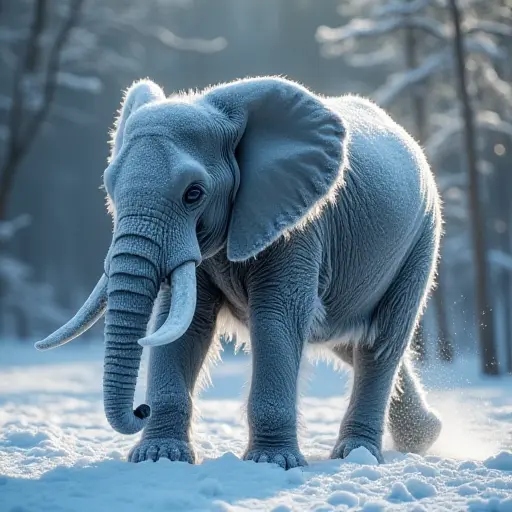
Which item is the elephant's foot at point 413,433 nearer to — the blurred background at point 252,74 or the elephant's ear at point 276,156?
the blurred background at point 252,74

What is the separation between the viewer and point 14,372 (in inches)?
738

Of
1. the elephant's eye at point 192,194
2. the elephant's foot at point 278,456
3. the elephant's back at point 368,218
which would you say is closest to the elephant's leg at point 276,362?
the elephant's foot at point 278,456

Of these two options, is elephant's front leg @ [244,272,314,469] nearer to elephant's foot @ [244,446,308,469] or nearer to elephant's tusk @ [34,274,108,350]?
elephant's foot @ [244,446,308,469]

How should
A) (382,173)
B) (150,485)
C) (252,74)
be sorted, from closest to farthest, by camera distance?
(150,485) < (382,173) < (252,74)

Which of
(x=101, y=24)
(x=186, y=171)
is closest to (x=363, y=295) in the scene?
(x=186, y=171)

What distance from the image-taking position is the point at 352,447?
22.2 feet

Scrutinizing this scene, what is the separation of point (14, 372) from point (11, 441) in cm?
1199

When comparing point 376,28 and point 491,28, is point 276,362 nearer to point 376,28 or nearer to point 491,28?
point 376,28

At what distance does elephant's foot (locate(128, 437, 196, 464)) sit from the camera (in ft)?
19.2

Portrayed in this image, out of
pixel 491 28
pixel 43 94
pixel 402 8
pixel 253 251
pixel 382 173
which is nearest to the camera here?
pixel 253 251

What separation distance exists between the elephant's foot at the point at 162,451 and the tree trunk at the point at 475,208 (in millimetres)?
10580

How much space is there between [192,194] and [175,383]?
1226mm

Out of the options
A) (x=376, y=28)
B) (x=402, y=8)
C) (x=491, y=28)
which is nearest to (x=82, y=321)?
(x=376, y=28)

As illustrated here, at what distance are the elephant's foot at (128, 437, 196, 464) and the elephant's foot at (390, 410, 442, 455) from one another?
8.30ft
